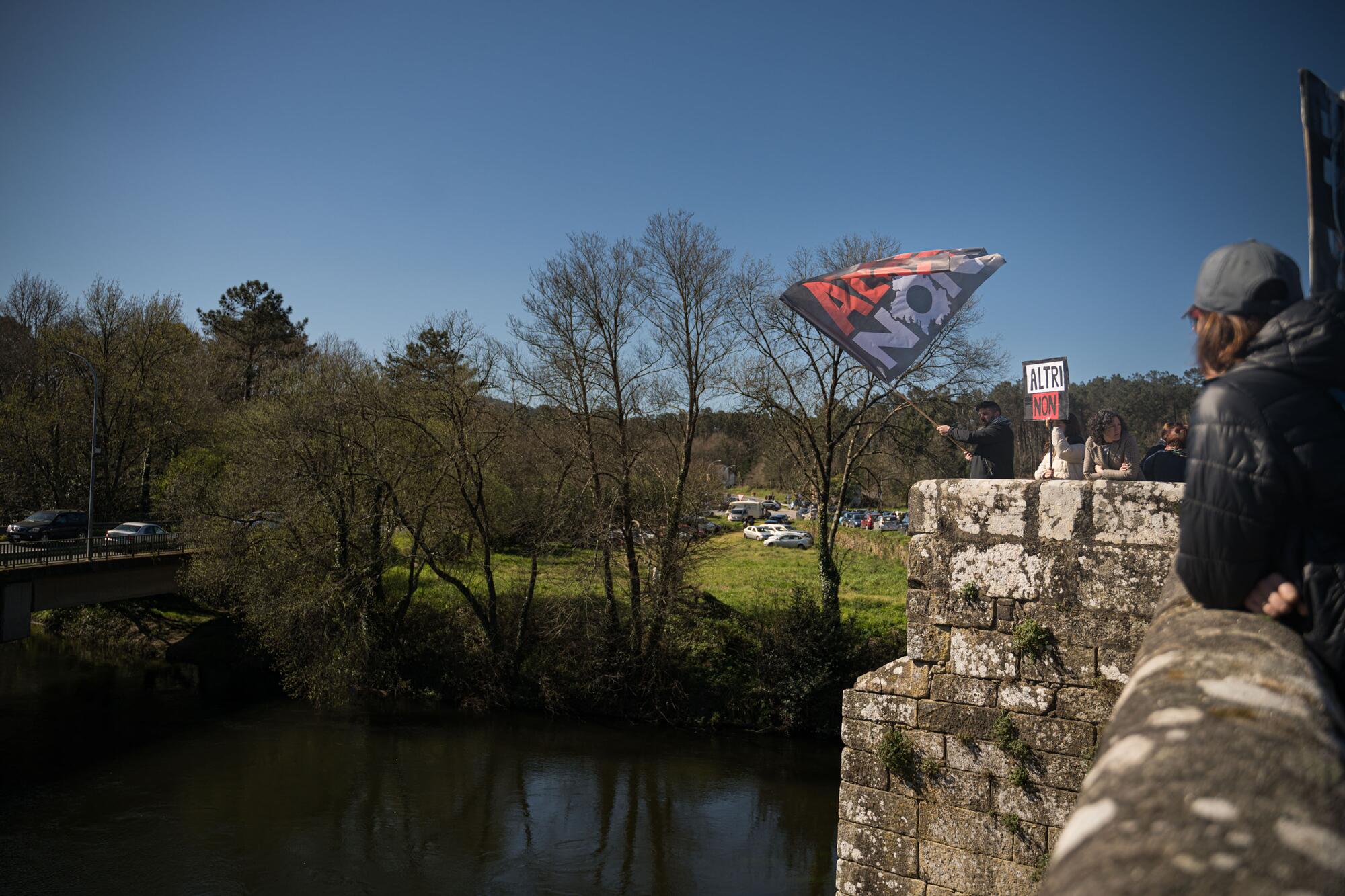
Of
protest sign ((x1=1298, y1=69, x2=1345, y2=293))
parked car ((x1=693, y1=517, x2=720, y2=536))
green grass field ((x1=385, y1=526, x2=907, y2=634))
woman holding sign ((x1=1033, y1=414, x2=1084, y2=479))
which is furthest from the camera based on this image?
parked car ((x1=693, y1=517, x2=720, y2=536))

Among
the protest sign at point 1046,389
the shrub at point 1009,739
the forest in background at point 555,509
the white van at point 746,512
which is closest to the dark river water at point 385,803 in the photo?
the forest in background at point 555,509

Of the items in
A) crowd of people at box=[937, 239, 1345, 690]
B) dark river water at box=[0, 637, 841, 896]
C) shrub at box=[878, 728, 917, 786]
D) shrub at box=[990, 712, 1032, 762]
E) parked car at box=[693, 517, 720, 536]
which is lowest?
dark river water at box=[0, 637, 841, 896]

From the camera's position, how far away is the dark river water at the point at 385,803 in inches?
562

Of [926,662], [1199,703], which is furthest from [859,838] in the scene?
[1199,703]

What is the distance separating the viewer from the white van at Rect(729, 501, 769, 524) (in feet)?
158

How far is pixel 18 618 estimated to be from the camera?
Answer: 69.2ft

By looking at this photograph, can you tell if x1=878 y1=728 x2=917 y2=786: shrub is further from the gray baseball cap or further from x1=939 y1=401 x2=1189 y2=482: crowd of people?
→ the gray baseball cap

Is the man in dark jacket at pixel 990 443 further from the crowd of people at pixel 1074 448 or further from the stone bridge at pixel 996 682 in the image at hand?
the stone bridge at pixel 996 682

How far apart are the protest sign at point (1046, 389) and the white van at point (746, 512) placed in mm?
40382

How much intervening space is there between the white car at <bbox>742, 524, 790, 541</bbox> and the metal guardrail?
23.6 metres

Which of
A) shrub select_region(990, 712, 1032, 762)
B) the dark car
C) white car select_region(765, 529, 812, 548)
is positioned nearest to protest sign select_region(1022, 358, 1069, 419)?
shrub select_region(990, 712, 1032, 762)

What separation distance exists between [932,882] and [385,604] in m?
21.3

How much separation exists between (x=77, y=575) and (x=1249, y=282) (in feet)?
90.3

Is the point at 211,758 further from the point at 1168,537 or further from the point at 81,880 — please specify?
the point at 1168,537
